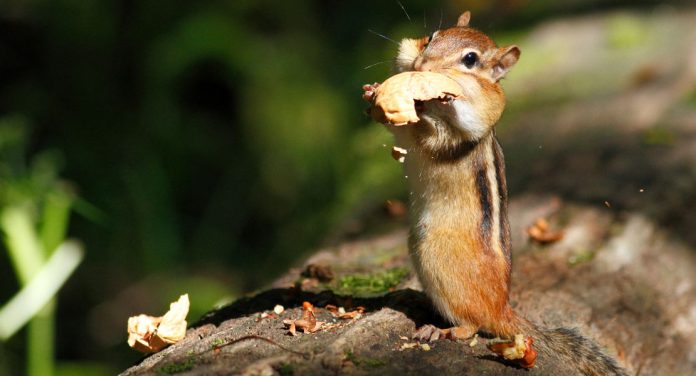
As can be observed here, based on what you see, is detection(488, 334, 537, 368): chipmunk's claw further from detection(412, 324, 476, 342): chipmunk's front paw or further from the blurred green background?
the blurred green background

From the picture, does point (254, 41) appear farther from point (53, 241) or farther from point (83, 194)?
point (53, 241)

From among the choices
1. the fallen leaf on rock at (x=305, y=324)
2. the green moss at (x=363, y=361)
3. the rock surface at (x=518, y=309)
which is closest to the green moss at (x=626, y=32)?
the rock surface at (x=518, y=309)

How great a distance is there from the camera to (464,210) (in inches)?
133

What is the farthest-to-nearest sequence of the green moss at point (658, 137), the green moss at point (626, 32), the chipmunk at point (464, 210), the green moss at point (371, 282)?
the green moss at point (626, 32) → the green moss at point (658, 137) → the green moss at point (371, 282) → the chipmunk at point (464, 210)

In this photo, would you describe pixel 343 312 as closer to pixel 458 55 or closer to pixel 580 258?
pixel 458 55

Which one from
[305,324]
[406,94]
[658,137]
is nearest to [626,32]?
A: [658,137]

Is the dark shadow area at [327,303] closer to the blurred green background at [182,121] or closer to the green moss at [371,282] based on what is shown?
the green moss at [371,282]

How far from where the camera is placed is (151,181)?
767 centimetres

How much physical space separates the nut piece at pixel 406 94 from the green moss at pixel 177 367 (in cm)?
113

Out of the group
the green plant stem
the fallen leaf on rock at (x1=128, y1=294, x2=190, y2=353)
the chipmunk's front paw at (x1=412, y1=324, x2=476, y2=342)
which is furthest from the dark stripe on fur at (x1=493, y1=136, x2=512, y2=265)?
the green plant stem

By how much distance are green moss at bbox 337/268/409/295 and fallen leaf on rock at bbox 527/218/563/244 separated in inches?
31.2

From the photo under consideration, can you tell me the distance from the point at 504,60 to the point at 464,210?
0.82 m

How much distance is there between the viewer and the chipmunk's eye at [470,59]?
360cm

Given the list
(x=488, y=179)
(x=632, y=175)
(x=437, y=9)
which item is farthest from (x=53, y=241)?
(x=437, y=9)
